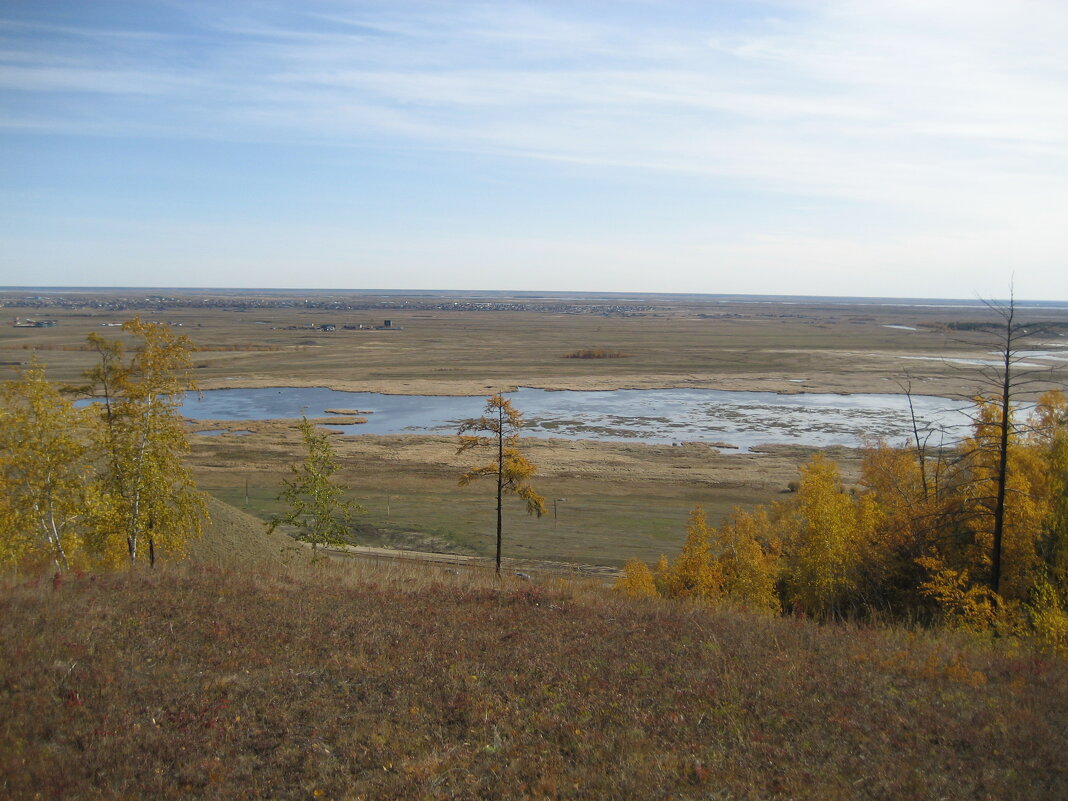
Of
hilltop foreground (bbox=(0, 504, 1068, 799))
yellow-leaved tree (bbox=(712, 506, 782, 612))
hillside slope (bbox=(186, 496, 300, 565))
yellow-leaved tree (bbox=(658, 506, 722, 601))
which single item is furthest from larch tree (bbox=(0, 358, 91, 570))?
yellow-leaved tree (bbox=(712, 506, 782, 612))

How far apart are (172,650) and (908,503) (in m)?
23.0

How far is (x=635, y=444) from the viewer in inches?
2217

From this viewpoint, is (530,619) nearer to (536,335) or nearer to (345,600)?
(345,600)

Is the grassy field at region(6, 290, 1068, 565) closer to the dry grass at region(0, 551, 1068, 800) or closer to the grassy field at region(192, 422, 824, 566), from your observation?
the grassy field at region(192, 422, 824, 566)

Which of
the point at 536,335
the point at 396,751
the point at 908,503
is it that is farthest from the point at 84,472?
the point at 536,335

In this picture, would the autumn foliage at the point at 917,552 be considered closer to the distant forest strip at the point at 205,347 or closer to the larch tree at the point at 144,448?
the larch tree at the point at 144,448

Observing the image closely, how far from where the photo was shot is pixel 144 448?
60.1 feet

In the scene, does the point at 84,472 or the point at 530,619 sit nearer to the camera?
the point at 530,619

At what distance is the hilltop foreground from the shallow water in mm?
44242

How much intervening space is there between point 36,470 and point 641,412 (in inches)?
2285

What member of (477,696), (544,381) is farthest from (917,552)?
(544,381)

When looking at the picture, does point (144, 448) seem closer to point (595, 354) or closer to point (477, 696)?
point (477, 696)

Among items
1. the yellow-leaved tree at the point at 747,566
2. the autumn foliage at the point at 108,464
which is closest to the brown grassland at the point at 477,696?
the autumn foliage at the point at 108,464

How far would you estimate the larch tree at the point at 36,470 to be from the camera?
16656 mm
